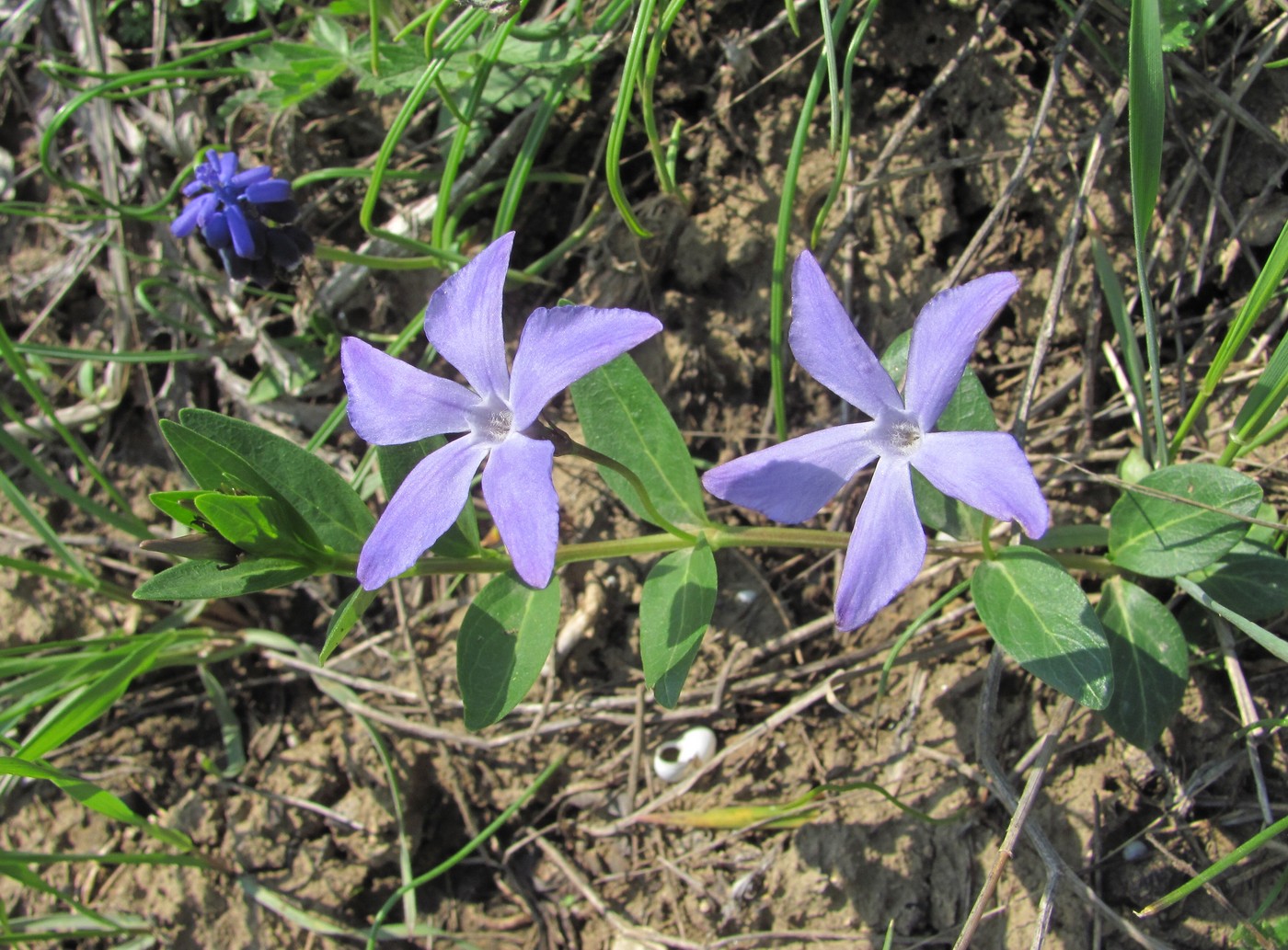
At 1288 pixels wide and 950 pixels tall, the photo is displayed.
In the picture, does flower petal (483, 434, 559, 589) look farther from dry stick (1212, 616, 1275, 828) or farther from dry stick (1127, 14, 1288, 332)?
dry stick (1127, 14, 1288, 332)

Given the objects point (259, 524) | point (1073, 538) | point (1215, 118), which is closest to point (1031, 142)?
point (1215, 118)

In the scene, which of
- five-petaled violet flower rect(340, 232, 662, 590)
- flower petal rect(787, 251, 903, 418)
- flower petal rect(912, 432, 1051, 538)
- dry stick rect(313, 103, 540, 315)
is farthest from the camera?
dry stick rect(313, 103, 540, 315)

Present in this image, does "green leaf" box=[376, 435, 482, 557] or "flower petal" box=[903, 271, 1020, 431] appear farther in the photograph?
"green leaf" box=[376, 435, 482, 557]

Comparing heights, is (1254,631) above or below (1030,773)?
above

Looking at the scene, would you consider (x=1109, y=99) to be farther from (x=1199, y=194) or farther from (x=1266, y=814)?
(x=1266, y=814)

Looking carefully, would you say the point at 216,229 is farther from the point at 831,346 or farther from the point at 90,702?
the point at 831,346

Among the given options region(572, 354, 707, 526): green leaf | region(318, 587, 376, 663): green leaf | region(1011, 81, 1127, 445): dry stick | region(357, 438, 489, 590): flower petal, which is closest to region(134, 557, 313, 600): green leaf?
region(318, 587, 376, 663): green leaf

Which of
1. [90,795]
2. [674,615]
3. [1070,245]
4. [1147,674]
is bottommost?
[90,795]
